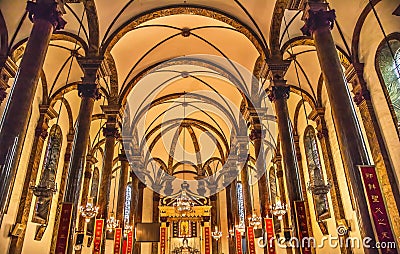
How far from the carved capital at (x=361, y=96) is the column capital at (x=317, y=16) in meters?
3.30

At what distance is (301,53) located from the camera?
11.6m

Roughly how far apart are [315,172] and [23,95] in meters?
10.3

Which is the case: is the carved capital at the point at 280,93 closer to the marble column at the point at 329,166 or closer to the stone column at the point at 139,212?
the marble column at the point at 329,166

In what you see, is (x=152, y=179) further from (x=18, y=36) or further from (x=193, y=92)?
(x=18, y=36)

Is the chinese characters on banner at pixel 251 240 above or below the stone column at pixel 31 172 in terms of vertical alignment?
below

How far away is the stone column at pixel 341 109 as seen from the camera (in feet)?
17.0

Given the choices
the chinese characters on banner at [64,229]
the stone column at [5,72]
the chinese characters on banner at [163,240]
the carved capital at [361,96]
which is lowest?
the chinese characters on banner at [64,229]

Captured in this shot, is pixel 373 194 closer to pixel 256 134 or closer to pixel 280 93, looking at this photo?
pixel 280 93

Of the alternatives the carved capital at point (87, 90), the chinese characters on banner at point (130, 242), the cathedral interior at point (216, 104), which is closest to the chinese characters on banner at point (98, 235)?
the cathedral interior at point (216, 104)

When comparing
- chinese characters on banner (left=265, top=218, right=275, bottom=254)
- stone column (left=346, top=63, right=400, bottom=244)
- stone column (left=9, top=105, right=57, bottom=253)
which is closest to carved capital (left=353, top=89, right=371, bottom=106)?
stone column (left=346, top=63, right=400, bottom=244)

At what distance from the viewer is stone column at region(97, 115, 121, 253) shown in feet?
35.2

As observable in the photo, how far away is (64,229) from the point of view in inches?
278

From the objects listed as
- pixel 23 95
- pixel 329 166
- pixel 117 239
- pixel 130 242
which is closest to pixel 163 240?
pixel 130 242

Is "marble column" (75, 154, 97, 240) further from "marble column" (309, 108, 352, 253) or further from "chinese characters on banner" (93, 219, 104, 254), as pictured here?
"marble column" (309, 108, 352, 253)
